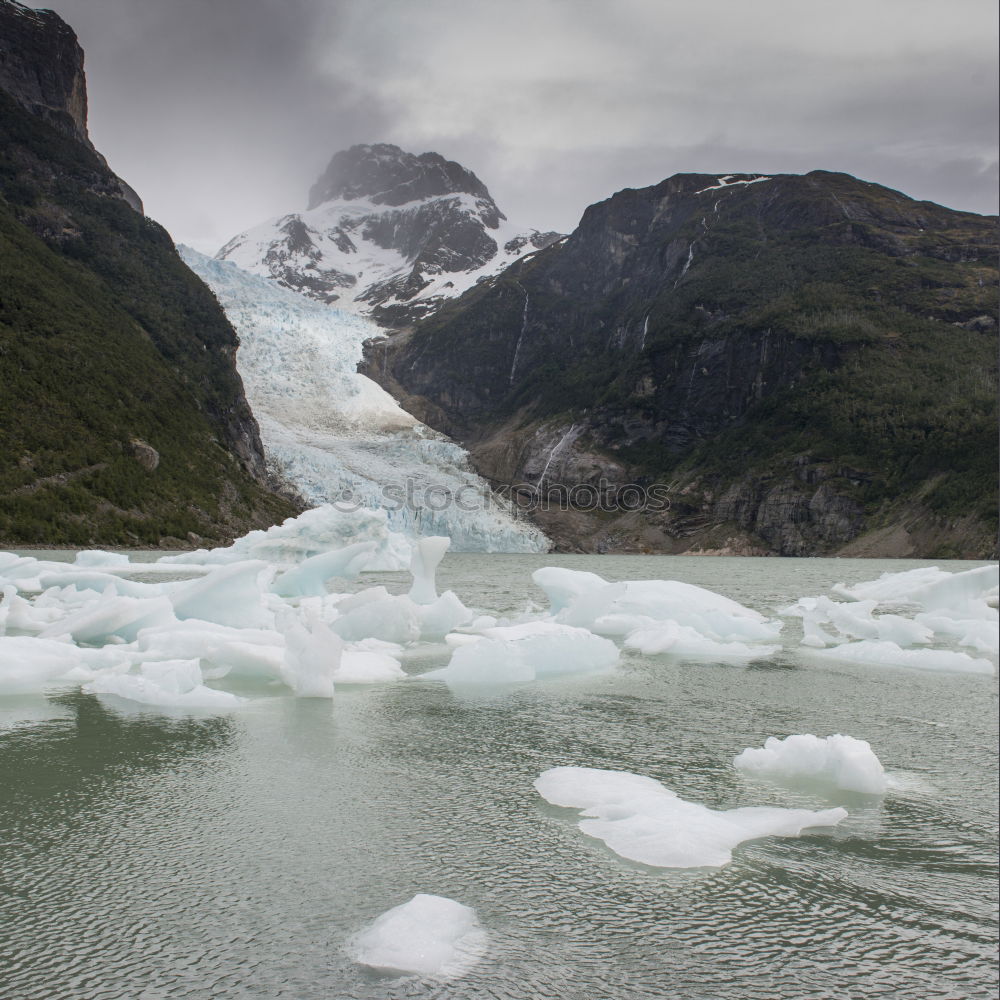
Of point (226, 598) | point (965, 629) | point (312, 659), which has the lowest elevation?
point (965, 629)

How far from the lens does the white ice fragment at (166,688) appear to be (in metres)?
7.69

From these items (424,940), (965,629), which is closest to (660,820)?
(424,940)

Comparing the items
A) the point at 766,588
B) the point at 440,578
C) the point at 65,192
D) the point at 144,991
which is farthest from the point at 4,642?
the point at 65,192

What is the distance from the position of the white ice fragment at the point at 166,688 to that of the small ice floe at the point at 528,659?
8.44ft

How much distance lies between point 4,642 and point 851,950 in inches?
355

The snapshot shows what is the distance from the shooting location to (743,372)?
333ft

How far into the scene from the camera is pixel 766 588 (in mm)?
29297

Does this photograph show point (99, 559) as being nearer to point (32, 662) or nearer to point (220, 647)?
point (32, 662)

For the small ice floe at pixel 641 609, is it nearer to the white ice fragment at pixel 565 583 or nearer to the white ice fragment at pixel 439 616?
the white ice fragment at pixel 565 583

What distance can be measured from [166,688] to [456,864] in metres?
5.08

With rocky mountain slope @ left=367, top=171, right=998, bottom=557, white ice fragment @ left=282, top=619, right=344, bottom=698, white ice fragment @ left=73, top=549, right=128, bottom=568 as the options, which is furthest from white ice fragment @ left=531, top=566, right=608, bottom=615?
rocky mountain slope @ left=367, top=171, right=998, bottom=557

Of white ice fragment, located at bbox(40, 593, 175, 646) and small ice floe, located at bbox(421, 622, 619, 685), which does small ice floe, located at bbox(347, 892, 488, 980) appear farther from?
white ice fragment, located at bbox(40, 593, 175, 646)

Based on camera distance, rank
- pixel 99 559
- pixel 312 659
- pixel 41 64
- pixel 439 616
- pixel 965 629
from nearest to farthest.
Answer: pixel 312 659 → pixel 965 629 → pixel 439 616 → pixel 99 559 → pixel 41 64

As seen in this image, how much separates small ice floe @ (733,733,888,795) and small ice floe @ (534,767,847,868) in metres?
0.64
